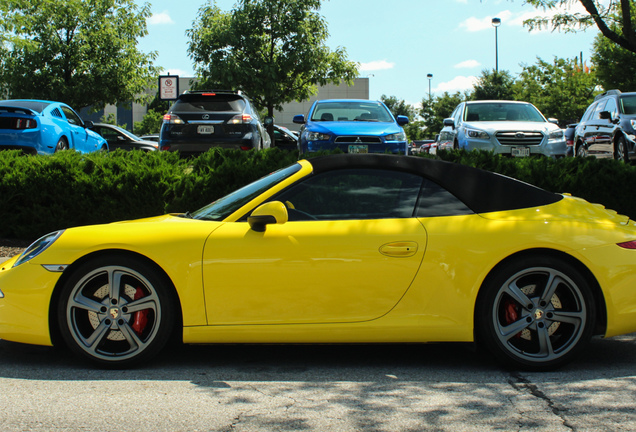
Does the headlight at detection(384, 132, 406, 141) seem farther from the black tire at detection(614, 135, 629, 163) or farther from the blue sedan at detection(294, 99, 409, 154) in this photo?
the black tire at detection(614, 135, 629, 163)

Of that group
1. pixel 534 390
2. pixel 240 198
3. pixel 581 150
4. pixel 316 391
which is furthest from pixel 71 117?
pixel 534 390

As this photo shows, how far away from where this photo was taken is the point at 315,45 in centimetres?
2661

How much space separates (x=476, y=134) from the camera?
13820 mm

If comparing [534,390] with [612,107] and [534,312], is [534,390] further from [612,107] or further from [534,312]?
[612,107]

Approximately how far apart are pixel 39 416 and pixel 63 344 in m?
1.11

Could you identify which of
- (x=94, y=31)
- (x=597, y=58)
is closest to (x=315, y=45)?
(x=94, y=31)

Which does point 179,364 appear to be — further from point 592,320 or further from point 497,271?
point 592,320

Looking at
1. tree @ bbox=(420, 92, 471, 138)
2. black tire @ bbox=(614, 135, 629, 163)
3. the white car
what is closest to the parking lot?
the white car

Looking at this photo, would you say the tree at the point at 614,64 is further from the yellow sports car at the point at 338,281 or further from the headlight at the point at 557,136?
the yellow sports car at the point at 338,281

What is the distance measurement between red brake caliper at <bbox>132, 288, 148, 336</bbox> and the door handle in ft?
5.13

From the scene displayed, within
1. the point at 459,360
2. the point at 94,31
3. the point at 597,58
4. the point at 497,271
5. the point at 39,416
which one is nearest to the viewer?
the point at 39,416

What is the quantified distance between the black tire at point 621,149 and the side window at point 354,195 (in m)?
10.1

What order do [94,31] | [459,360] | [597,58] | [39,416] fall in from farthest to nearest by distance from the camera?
1. [597,58]
2. [94,31]
3. [459,360]
4. [39,416]

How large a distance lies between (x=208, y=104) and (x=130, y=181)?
4.54 m
